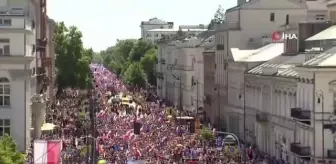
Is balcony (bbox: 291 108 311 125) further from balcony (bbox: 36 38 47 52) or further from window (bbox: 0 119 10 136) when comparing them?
balcony (bbox: 36 38 47 52)

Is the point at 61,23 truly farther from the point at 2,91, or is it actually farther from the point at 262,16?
the point at 2,91

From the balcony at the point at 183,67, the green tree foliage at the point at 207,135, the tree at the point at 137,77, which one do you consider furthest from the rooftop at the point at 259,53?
the tree at the point at 137,77

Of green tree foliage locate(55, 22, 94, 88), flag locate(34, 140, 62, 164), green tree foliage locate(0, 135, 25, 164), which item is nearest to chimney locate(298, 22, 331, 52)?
green tree foliage locate(0, 135, 25, 164)

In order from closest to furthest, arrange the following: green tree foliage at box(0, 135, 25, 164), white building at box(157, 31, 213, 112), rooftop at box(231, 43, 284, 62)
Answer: green tree foliage at box(0, 135, 25, 164), rooftop at box(231, 43, 284, 62), white building at box(157, 31, 213, 112)

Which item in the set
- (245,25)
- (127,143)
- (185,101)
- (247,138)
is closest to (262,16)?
(245,25)

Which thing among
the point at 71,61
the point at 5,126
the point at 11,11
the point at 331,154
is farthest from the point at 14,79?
the point at 71,61

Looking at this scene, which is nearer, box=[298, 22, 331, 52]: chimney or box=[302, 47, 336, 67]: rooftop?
box=[302, 47, 336, 67]: rooftop

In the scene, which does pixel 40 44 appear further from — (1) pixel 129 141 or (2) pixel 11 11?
(1) pixel 129 141

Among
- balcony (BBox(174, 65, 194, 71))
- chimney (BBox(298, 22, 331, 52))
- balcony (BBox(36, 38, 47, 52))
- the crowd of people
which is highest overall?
chimney (BBox(298, 22, 331, 52))
